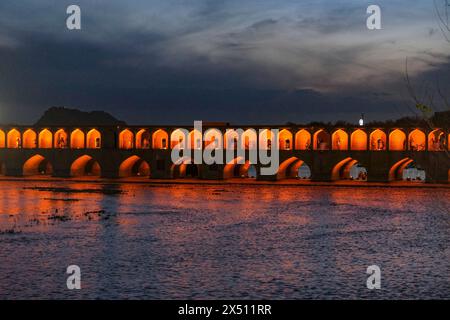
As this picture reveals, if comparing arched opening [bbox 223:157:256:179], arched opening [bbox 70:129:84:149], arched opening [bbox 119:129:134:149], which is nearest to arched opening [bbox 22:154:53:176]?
arched opening [bbox 70:129:84:149]

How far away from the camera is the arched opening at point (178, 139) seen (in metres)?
37.2

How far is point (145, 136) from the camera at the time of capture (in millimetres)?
39781

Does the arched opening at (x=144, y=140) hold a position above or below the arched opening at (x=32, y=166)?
above

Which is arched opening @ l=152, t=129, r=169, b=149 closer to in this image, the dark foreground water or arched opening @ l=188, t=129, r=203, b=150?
arched opening @ l=188, t=129, r=203, b=150

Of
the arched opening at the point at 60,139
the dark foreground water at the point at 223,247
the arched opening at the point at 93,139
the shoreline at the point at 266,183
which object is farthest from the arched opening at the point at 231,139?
the dark foreground water at the point at 223,247

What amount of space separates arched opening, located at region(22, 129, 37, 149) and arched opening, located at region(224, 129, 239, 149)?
12.3m

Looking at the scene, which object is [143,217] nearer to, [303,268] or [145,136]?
[303,268]

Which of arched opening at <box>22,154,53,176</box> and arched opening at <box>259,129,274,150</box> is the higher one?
arched opening at <box>259,129,274,150</box>

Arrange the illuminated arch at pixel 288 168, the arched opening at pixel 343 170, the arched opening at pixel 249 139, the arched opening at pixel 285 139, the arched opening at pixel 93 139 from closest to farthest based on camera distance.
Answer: the arched opening at pixel 343 170
the illuminated arch at pixel 288 168
the arched opening at pixel 285 139
the arched opening at pixel 249 139
the arched opening at pixel 93 139

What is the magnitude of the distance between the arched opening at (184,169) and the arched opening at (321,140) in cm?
714

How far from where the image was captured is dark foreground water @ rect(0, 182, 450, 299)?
8.16 metres

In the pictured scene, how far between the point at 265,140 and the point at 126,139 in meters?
8.79

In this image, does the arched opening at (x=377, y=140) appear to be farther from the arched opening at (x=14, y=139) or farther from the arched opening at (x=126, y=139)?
the arched opening at (x=14, y=139)
